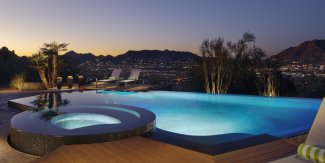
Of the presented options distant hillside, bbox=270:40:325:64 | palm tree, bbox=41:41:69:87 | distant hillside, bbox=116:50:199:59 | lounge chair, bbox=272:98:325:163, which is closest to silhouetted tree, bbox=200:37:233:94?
distant hillside, bbox=270:40:325:64

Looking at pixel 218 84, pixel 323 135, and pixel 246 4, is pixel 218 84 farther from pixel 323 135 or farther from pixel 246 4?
pixel 323 135

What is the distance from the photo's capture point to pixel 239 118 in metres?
6.63

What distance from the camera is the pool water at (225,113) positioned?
18.1 feet

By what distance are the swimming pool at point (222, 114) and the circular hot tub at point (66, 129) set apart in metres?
0.88

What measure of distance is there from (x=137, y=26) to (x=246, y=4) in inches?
249

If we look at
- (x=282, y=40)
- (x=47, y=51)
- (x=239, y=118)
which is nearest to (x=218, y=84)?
(x=239, y=118)

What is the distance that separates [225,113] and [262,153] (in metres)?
3.98

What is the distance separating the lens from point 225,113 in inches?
285

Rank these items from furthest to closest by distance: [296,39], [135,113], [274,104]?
[296,39] → [274,104] → [135,113]

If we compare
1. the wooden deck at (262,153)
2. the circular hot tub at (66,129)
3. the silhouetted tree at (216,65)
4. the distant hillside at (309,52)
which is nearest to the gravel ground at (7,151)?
the circular hot tub at (66,129)

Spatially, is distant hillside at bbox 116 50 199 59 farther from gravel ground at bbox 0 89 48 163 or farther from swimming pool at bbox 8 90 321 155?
gravel ground at bbox 0 89 48 163

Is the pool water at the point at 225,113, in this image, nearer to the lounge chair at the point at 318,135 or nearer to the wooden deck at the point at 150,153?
the wooden deck at the point at 150,153

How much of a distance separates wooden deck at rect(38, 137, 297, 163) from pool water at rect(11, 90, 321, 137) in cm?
167

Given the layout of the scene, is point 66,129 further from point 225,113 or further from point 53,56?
point 53,56
